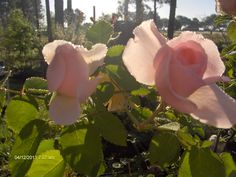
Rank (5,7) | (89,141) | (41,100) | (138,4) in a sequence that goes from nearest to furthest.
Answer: (89,141) → (41,100) → (138,4) → (5,7)

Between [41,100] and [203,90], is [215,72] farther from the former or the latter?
[41,100]

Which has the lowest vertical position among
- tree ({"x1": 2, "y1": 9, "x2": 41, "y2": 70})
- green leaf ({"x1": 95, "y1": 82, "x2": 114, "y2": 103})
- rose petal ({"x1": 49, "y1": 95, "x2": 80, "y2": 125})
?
tree ({"x1": 2, "y1": 9, "x2": 41, "y2": 70})

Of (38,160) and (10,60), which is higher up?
(38,160)

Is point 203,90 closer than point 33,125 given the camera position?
Yes

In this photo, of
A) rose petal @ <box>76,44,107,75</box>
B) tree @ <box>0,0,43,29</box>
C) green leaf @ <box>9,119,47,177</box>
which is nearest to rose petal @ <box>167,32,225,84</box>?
rose petal @ <box>76,44,107,75</box>

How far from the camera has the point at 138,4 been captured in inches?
1133

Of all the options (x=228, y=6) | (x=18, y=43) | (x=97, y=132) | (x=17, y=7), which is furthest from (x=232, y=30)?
(x=17, y=7)

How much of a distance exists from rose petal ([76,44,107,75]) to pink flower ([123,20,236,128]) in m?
0.06

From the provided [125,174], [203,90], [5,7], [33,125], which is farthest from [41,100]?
[5,7]

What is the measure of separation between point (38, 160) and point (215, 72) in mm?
452

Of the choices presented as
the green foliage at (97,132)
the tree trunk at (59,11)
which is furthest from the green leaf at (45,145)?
the tree trunk at (59,11)

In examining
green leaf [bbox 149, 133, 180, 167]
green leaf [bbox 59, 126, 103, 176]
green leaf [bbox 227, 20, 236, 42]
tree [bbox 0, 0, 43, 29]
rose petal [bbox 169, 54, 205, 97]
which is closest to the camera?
rose petal [bbox 169, 54, 205, 97]

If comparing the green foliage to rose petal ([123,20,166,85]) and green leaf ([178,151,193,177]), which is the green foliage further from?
rose petal ([123,20,166,85])

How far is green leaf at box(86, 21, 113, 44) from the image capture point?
79 centimetres
